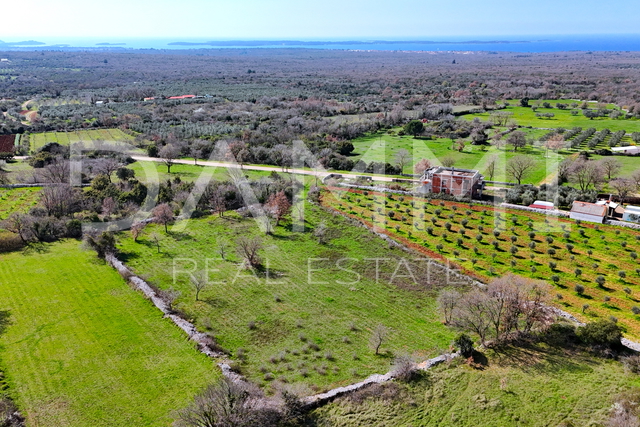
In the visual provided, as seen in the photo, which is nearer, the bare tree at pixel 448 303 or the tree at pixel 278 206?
the bare tree at pixel 448 303

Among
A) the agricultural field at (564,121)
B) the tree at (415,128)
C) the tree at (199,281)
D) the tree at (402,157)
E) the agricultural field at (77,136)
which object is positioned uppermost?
the agricultural field at (564,121)

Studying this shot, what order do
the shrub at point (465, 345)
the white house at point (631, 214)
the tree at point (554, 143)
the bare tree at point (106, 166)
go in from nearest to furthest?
the shrub at point (465, 345) < the white house at point (631, 214) < the bare tree at point (106, 166) < the tree at point (554, 143)

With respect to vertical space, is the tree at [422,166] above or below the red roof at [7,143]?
below

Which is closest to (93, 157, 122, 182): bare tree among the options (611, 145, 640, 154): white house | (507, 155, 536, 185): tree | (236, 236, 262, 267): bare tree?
(236, 236, 262, 267): bare tree

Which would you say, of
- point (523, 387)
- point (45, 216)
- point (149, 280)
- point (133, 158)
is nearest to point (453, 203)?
point (523, 387)

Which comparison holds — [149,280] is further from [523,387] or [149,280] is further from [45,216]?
[523,387]

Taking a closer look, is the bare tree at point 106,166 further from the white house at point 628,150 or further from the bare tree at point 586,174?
the white house at point 628,150

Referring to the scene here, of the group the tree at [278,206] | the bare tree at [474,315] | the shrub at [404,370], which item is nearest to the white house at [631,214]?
the bare tree at [474,315]
